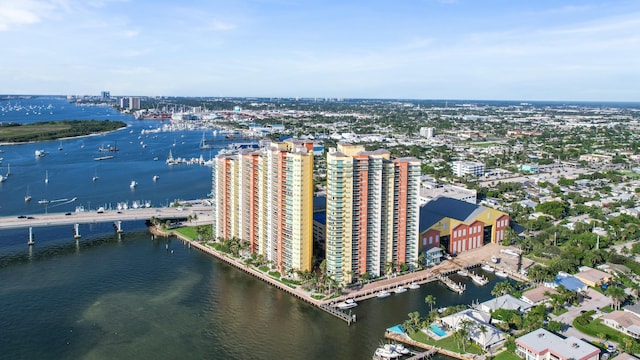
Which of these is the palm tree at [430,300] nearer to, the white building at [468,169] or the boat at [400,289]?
the boat at [400,289]

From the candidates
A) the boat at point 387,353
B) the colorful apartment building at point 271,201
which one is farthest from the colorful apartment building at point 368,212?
the boat at point 387,353

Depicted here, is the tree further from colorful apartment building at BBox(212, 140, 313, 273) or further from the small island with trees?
the small island with trees

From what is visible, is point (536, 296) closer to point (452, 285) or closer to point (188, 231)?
point (452, 285)

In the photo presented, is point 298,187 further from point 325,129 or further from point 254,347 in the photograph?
point 325,129

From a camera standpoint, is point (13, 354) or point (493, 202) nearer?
point (13, 354)

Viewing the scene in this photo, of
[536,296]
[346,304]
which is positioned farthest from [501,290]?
[346,304]

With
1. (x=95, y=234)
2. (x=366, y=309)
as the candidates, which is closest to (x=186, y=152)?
(x=95, y=234)
